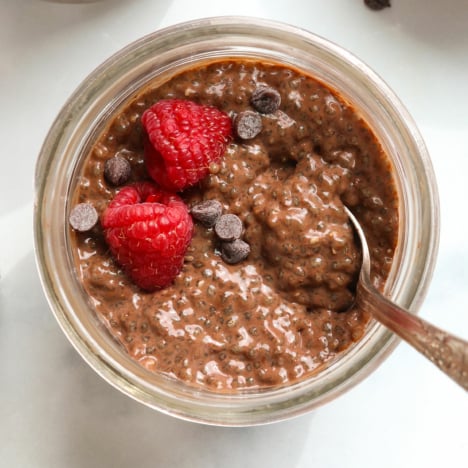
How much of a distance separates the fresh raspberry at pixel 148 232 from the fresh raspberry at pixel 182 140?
0.12 feet

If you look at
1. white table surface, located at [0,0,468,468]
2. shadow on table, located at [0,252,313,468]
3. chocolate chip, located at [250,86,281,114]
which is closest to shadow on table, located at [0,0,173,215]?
white table surface, located at [0,0,468,468]

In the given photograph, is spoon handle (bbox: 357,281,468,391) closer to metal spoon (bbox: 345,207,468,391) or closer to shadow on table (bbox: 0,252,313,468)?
metal spoon (bbox: 345,207,468,391)

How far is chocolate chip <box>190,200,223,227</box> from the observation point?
3.95 ft

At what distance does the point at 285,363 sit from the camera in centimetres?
121

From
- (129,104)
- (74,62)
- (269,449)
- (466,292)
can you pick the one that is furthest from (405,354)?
(74,62)

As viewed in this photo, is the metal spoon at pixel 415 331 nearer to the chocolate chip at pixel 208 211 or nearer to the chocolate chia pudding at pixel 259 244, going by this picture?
the chocolate chia pudding at pixel 259 244

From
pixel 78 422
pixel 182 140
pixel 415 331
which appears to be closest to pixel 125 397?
pixel 78 422

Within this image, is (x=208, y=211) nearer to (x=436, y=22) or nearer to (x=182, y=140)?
(x=182, y=140)

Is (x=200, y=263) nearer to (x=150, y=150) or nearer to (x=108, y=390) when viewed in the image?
(x=150, y=150)

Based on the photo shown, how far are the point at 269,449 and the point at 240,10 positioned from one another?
2.72 ft

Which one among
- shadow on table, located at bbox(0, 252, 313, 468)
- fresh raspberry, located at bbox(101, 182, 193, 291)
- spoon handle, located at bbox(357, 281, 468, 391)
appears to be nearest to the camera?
spoon handle, located at bbox(357, 281, 468, 391)

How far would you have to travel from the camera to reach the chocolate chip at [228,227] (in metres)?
1.20

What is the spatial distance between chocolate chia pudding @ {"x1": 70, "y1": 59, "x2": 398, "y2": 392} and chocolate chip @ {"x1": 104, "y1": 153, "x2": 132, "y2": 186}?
1cm

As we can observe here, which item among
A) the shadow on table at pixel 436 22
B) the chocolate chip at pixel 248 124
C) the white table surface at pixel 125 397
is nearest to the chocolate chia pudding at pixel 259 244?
the chocolate chip at pixel 248 124
